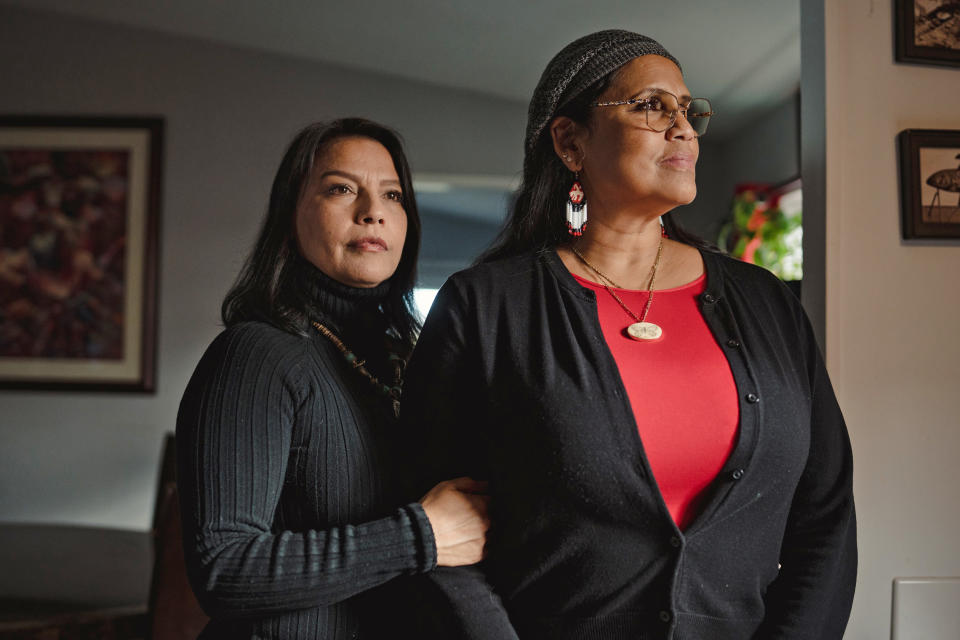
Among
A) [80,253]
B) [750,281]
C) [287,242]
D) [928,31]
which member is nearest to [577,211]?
[750,281]

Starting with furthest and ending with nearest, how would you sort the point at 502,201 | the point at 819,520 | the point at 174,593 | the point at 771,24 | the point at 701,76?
the point at 502,201 → the point at 701,76 → the point at 771,24 → the point at 174,593 → the point at 819,520

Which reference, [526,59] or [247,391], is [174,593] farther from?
[526,59]

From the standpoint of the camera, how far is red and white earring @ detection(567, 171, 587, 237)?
1300mm

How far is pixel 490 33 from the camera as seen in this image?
3.57 m

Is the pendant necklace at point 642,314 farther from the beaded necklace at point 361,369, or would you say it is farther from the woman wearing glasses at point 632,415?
the beaded necklace at point 361,369

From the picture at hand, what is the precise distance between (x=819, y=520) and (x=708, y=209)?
138 inches

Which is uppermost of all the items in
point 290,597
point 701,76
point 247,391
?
point 701,76

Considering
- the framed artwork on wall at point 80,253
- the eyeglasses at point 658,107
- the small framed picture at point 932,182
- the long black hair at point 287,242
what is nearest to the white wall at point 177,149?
the framed artwork on wall at point 80,253

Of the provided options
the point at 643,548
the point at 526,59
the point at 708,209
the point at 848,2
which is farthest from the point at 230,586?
the point at 708,209

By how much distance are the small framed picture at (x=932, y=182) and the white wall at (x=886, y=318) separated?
0.08ft

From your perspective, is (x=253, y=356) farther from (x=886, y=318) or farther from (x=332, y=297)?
(x=886, y=318)

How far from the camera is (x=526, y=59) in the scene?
12.4ft

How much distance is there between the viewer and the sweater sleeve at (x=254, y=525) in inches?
43.3

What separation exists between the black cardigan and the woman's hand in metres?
0.02
